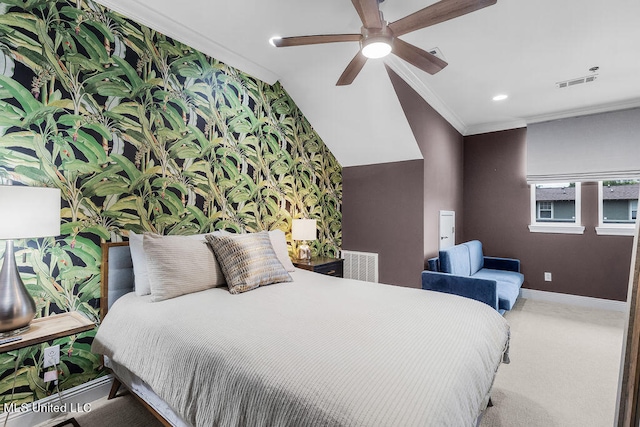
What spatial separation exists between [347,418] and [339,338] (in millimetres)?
457

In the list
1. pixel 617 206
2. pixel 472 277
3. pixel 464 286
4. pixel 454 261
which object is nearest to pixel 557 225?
pixel 617 206

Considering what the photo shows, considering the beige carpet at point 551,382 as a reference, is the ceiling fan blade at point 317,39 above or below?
above

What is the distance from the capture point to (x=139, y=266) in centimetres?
205

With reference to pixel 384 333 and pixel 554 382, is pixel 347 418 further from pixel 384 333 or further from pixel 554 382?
pixel 554 382

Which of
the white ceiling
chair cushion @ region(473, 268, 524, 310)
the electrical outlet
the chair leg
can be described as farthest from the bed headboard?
chair cushion @ region(473, 268, 524, 310)

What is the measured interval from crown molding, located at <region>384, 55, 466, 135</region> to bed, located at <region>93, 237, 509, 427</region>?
87.2 inches

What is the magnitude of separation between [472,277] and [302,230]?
1.91m

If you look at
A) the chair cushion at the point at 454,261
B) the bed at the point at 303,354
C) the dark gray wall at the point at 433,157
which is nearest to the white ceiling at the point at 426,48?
the dark gray wall at the point at 433,157

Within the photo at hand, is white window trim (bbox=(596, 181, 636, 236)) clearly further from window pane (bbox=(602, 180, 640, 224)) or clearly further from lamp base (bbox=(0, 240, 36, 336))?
lamp base (bbox=(0, 240, 36, 336))

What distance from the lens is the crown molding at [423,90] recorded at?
2.92 metres

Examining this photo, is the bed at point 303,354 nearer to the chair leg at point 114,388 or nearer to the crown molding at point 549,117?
the chair leg at point 114,388

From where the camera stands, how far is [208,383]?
1229mm

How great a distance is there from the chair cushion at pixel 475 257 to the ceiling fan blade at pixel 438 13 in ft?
10.1

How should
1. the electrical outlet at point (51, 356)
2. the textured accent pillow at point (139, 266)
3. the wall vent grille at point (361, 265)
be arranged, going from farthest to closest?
1. the wall vent grille at point (361, 265)
2. the textured accent pillow at point (139, 266)
3. the electrical outlet at point (51, 356)
